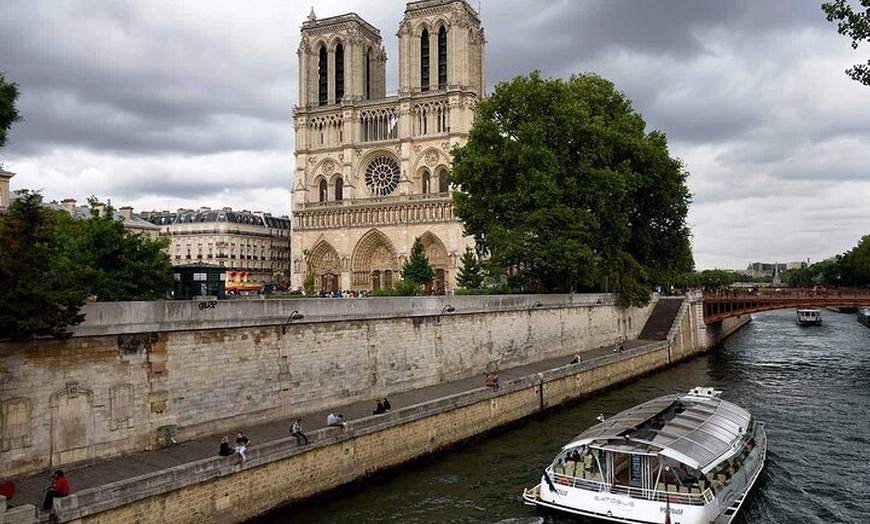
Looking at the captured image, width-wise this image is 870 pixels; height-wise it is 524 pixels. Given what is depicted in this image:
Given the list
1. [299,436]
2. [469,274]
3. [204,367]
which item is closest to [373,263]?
[469,274]

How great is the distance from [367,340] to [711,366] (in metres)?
26.6

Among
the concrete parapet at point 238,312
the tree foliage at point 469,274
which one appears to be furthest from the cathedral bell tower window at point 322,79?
the concrete parapet at point 238,312

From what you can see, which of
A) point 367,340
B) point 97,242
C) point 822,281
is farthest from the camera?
point 822,281

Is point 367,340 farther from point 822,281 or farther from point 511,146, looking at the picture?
point 822,281

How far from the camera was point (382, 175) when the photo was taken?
256ft

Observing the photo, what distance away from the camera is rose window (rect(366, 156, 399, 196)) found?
7719 cm

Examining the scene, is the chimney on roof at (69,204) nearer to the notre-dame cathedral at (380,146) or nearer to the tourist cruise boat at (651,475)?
the notre-dame cathedral at (380,146)

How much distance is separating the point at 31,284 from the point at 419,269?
52.3 meters

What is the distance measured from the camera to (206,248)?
9044 centimetres

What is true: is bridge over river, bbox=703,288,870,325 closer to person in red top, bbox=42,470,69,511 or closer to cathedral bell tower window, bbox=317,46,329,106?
person in red top, bbox=42,470,69,511

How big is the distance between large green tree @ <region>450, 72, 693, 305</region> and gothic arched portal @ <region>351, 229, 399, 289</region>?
109 feet

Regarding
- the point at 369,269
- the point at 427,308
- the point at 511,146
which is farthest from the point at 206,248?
the point at 427,308

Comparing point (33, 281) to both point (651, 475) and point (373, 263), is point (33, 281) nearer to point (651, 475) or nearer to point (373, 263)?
point (651, 475)

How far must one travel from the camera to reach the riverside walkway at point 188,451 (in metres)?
14.3
